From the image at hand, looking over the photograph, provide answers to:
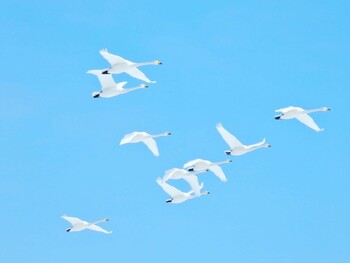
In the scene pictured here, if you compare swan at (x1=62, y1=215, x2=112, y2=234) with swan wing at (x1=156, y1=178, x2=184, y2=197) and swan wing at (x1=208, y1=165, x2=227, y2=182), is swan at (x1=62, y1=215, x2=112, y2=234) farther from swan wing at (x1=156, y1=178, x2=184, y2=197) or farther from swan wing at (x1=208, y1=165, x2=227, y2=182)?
swan wing at (x1=208, y1=165, x2=227, y2=182)

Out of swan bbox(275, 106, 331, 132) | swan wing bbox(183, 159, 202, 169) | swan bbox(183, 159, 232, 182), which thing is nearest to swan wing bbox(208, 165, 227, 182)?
swan bbox(183, 159, 232, 182)

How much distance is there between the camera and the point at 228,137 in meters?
94.9

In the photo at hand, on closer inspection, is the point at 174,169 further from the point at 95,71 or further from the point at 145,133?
the point at 95,71

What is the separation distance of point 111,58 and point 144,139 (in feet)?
33.2

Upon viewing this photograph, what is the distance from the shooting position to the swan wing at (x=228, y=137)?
94.6 m

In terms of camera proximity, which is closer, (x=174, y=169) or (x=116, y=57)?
(x=116, y=57)

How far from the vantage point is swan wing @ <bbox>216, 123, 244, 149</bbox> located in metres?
94.6

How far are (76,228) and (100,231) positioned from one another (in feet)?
6.89

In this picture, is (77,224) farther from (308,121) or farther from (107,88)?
(308,121)

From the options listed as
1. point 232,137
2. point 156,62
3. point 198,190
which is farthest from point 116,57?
point 198,190

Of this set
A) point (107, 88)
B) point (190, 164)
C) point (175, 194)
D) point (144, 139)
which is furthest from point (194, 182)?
point (107, 88)

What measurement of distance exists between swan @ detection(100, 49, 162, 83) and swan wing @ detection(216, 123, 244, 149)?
23.9 ft

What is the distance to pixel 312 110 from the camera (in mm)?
95000

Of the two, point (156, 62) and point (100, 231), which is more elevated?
point (156, 62)
